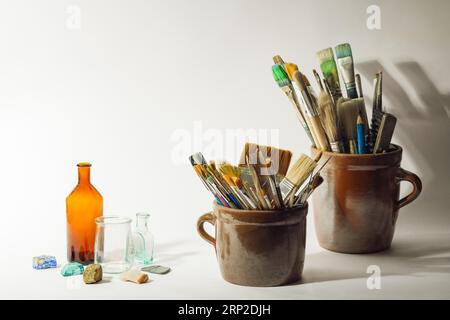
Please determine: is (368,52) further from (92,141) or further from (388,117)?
(92,141)

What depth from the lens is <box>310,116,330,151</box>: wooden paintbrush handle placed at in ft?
4.01

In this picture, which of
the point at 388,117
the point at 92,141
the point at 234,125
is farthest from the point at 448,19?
the point at 92,141

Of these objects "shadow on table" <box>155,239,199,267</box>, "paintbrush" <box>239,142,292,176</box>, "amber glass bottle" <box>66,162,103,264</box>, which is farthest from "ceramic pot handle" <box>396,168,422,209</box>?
"amber glass bottle" <box>66,162,103,264</box>

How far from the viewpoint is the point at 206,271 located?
3.85 ft

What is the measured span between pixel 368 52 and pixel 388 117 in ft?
0.68

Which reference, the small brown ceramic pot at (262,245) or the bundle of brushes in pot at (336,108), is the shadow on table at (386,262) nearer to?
the small brown ceramic pot at (262,245)

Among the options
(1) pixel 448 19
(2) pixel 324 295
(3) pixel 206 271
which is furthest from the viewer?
(1) pixel 448 19

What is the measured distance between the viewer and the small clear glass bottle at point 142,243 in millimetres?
1220

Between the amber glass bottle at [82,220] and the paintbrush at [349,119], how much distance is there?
392 millimetres

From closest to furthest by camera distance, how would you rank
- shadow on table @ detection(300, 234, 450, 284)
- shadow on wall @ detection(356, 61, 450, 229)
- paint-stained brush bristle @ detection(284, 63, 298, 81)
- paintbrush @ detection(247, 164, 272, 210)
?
paintbrush @ detection(247, 164, 272, 210) → shadow on table @ detection(300, 234, 450, 284) → paint-stained brush bristle @ detection(284, 63, 298, 81) → shadow on wall @ detection(356, 61, 450, 229)

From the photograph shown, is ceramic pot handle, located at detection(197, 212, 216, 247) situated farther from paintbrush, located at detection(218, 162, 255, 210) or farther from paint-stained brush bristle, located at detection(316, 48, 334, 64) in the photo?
paint-stained brush bristle, located at detection(316, 48, 334, 64)

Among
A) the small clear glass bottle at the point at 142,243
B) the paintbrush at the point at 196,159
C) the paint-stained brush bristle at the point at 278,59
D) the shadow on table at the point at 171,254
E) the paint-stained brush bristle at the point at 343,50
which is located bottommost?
the shadow on table at the point at 171,254

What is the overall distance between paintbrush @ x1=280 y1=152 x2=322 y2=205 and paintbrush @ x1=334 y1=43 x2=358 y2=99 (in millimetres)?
229

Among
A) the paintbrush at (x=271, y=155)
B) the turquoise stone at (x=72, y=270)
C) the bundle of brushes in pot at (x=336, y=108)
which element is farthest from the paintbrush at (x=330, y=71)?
the turquoise stone at (x=72, y=270)
